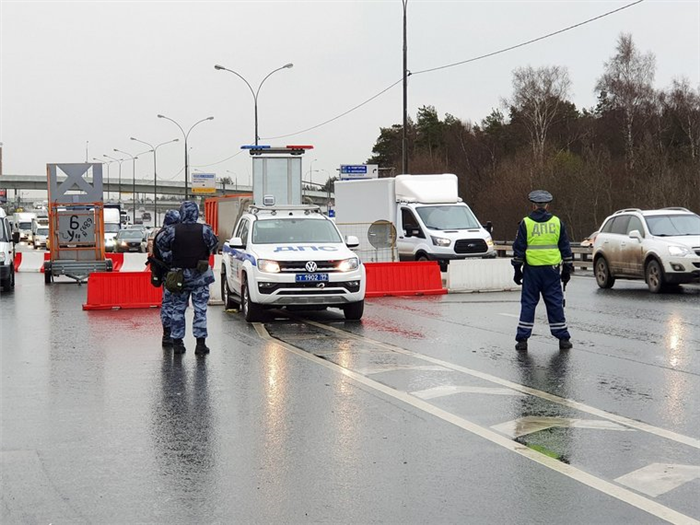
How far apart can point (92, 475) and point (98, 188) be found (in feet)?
76.2

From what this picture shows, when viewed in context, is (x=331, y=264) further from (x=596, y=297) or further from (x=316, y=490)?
(x=316, y=490)

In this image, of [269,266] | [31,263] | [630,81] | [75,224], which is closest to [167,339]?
[269,266]

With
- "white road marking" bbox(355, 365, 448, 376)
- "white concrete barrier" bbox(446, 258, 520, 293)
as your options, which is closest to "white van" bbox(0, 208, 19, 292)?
"white concrete barrier" bbox(446, 258, 520, 293)

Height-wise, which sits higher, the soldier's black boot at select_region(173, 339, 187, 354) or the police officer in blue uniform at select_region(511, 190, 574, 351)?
the police officer in blue uniform at select_region(511, 190, 574, 351)

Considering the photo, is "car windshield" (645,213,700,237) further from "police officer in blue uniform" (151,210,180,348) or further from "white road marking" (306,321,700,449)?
"police officer in blue uniform" (151,210,180,348)

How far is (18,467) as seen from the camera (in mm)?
6512

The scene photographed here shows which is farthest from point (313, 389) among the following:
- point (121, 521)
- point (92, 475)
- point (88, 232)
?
point (88, 232)

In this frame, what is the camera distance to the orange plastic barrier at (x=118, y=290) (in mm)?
18469

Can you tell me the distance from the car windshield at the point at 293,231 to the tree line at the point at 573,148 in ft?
84.9

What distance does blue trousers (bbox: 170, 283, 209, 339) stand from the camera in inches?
474

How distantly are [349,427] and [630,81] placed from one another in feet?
232

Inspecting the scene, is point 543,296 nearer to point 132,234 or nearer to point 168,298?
point 168,298

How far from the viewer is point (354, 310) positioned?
619 inches

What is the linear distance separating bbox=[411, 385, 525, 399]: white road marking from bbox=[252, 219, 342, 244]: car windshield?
24.0 ft
